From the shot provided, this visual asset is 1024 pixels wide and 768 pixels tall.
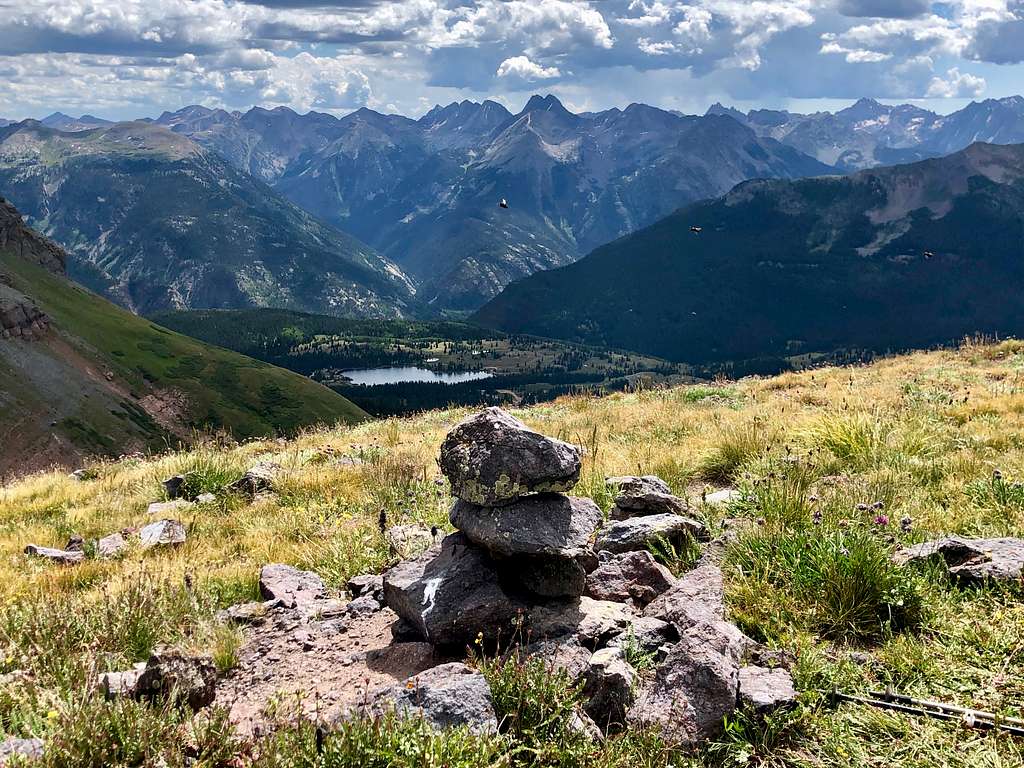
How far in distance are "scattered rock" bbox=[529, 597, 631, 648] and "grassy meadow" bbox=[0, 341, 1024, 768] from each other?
67 centimetres

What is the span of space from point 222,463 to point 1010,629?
14.1 m

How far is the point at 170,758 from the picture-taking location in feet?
15.1

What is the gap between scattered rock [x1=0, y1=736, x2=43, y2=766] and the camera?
445 centimetres

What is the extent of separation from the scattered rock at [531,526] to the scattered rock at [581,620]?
50 cm

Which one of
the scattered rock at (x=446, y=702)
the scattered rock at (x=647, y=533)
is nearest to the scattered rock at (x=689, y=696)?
the scattered rock at (x=446, y=702)

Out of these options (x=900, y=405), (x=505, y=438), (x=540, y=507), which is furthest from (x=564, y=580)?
(x=900, y=405)

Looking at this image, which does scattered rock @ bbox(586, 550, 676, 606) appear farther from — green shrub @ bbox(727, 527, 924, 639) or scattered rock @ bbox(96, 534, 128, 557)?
scattered rock @ bbox(96, 534, 128, 557)

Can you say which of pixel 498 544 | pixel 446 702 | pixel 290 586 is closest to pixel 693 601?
pixel 498 544

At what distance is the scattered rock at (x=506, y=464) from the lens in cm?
670

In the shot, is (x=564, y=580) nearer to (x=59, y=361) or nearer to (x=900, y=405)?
(x=900, y=405)

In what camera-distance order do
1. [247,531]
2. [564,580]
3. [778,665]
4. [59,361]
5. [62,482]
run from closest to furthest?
[778,665]
[564,580]
[247,531]
[62,482]
[59,361]

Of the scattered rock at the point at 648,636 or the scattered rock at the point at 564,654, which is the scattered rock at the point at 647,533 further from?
the scattered rock at the point at 564,654

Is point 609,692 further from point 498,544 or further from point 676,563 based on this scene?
point 676,563

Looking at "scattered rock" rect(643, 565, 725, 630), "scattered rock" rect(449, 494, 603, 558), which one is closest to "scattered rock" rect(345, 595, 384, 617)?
"scattered rock" rect(449, 494, 603, 558)
